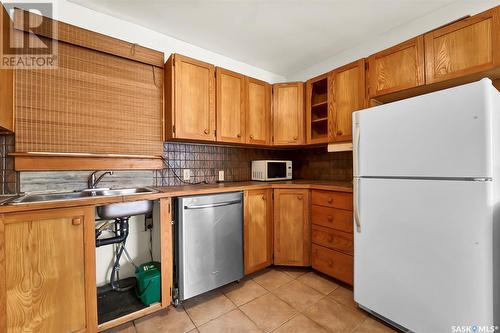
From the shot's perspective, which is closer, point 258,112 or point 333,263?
point 333,263

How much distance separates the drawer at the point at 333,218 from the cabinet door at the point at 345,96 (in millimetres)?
730

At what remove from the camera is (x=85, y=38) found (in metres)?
1.69

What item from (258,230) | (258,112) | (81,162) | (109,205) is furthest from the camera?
(258,112)

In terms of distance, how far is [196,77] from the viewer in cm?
199

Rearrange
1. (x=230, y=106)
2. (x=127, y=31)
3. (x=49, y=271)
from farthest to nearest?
(x=230, y=106), (x=127, y=31), (x=49, y=271)

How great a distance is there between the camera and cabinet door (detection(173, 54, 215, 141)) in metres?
1.90

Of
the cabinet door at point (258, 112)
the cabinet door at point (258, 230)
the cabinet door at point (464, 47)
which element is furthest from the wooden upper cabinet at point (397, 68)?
the cabinet door at point (258, 230)

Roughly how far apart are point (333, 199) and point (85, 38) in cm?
254

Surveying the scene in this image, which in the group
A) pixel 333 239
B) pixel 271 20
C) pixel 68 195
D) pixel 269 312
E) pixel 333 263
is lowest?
pixel 269 312

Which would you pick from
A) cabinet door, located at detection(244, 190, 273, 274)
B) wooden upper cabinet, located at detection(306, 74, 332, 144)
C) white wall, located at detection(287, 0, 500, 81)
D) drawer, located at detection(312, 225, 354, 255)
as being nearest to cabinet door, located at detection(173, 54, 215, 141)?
cabinet door, located at detection(244, 190, 273, 274)

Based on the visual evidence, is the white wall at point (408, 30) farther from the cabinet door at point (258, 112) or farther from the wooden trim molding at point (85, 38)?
the wooden trim molding at point (85, 38)

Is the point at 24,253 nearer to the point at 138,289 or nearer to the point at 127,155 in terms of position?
the point at 138,289

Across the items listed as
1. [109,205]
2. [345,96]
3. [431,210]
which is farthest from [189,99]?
[431,210]

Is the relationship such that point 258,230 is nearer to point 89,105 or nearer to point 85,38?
point 89,105
